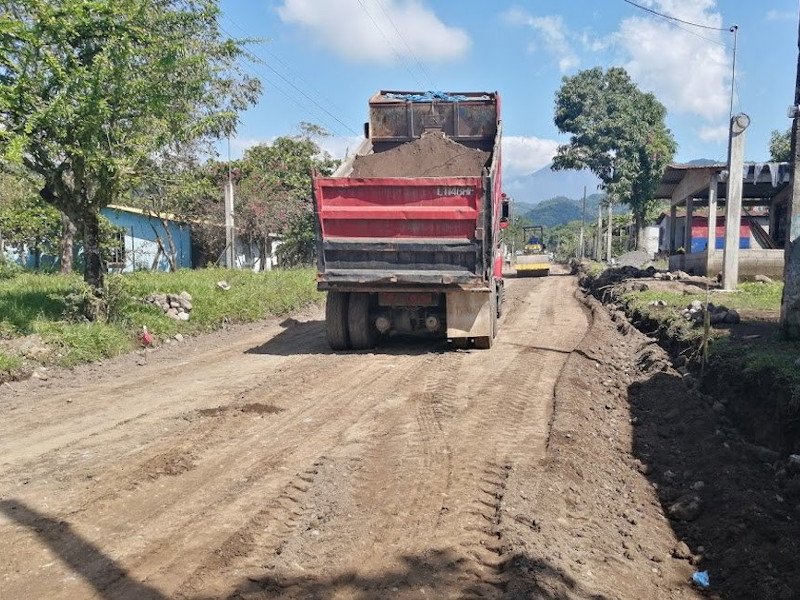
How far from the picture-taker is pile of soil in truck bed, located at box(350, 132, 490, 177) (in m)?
11.3

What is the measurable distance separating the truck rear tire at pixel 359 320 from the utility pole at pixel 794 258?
18.6ft

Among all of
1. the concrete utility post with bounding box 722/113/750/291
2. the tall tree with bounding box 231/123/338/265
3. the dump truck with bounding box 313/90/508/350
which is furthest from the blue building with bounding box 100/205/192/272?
the concrete utility post with bounding box 722/113/750/291

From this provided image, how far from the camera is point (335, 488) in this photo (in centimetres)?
470

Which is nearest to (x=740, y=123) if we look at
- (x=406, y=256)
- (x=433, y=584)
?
(x=406, y=256)

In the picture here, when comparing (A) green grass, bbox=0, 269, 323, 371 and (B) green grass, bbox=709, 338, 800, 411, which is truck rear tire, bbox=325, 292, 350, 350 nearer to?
(A) green grass, bbox=0, 269, 323, 371

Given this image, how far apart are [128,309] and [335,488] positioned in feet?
28.0

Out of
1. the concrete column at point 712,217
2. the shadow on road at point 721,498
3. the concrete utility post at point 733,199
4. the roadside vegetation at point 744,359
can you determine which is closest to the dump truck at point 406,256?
the roadside vegetation at point 744,359

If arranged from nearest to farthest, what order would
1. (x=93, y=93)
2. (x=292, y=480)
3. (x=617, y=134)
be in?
(x=292, y=480)
(x=93, y=93)
(x=617, y=134)

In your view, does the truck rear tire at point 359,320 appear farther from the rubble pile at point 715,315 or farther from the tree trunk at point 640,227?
the tree trunk at point 640,227

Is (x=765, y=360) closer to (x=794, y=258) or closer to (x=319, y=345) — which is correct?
(x=794, y=258)

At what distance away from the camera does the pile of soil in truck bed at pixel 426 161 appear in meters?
11.3

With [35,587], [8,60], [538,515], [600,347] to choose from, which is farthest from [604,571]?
[8,60]

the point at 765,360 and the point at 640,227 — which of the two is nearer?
the point at 765,360

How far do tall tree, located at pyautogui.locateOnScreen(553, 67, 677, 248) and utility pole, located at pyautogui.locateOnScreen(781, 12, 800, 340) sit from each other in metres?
28.1
